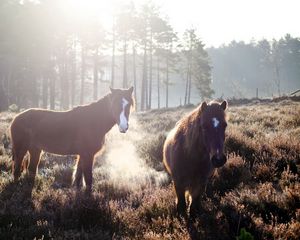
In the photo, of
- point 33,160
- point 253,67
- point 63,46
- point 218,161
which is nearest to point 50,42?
point 63,46

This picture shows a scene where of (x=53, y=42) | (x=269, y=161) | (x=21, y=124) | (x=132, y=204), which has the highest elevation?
(x=53, y=42)

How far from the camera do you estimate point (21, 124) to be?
353 inches

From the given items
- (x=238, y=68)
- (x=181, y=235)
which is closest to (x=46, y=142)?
(x=181, y=235)

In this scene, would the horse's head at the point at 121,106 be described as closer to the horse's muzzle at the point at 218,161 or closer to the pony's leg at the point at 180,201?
the pony's leg at the point at 180,201

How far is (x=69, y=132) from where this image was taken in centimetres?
864

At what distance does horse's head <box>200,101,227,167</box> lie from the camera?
500 centimetres

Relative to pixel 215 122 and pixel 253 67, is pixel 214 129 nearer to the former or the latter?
pixel 215 122

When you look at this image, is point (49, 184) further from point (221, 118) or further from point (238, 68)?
point (238, 68)

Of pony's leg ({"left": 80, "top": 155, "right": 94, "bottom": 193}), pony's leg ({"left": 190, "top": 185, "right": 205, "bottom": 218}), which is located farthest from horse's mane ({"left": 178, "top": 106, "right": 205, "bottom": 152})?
pony's leg ({"left": 80, "top": 155, "right": 94, "bottom": 193})

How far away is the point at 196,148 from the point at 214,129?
0.70 metres

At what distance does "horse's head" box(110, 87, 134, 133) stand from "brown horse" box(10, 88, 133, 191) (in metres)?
0.03

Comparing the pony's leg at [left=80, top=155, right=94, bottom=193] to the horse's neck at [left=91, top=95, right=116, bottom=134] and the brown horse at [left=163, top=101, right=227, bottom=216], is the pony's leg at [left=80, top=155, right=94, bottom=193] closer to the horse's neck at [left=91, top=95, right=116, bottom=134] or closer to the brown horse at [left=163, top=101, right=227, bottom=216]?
the horse's neck at [left=91, top=95, right=116, bottom=134]

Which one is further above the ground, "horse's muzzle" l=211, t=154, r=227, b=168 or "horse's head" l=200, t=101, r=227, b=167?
"horse's head" l=200, t=101, r=227, b=167

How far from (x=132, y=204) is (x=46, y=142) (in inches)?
109
